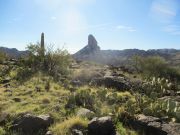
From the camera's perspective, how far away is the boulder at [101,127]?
984 cm

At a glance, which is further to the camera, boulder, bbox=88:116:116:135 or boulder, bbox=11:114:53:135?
boulder, bbox=11:114:53:135

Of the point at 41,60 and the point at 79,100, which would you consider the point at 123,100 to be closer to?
the point at 79,100

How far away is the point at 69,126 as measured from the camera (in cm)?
997

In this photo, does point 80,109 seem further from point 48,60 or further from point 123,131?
point 48,60

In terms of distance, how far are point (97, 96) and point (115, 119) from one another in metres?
3.95

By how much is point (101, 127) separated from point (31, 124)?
2.56m

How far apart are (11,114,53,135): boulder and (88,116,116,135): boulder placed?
167 cm

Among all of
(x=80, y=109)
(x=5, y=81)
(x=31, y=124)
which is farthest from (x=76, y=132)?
(x=5, y=81)

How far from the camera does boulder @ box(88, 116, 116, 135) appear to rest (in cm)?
984

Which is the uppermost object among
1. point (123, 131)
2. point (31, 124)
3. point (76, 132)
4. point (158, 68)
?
point (158, 68)

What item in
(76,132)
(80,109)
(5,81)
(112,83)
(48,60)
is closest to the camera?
(76,132)

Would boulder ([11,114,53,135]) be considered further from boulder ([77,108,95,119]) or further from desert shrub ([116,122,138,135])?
desert shrub ([116,122,138,135])

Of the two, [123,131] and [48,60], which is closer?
[123,131]

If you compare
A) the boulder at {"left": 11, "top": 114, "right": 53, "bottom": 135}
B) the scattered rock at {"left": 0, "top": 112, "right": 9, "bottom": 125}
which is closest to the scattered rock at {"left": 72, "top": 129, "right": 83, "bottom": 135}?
the boulder at {"left": 11, "top": 114, "right": 53, "bottom": 135}
